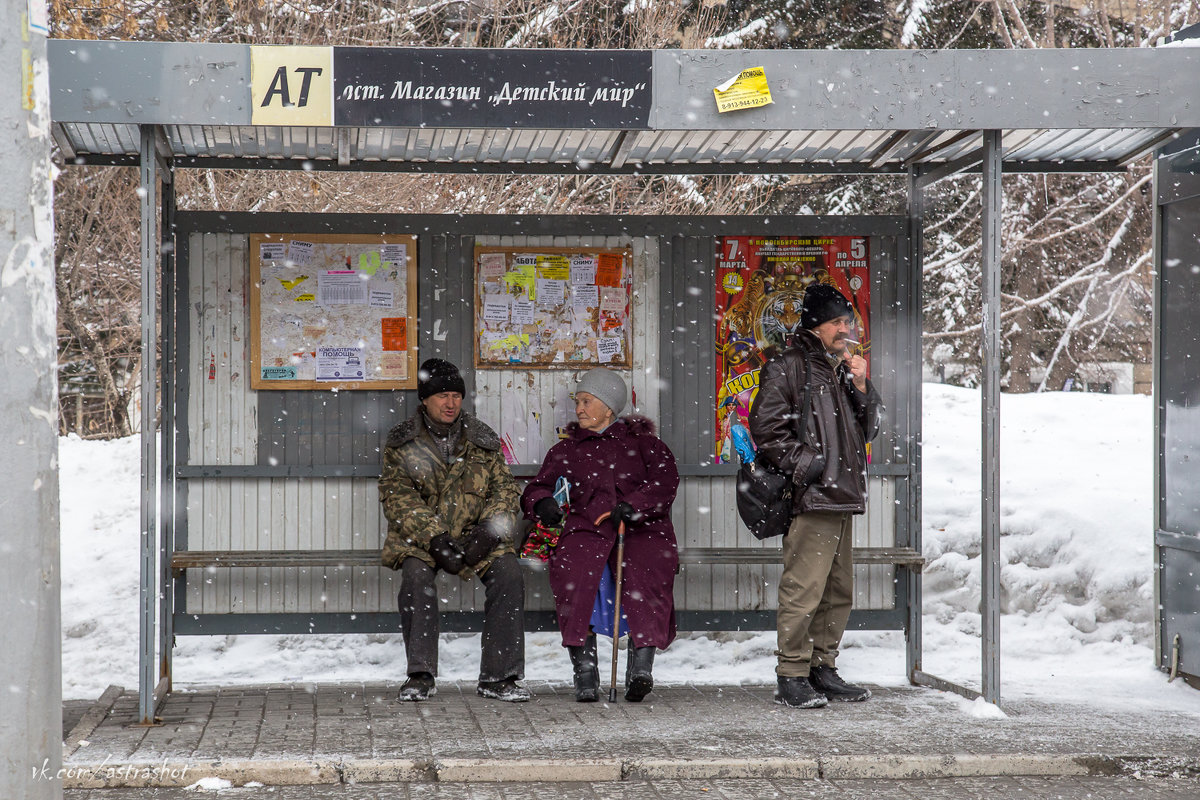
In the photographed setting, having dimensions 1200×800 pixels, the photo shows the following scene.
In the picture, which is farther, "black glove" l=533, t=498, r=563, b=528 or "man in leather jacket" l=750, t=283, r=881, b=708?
"black glove" l=533, t=498, r=563, b=528

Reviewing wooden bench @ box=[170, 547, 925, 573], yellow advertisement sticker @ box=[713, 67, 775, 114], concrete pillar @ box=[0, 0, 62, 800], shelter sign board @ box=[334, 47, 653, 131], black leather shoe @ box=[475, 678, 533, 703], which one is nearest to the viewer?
concrete pillar @ box=[0, 0, 62, 800]

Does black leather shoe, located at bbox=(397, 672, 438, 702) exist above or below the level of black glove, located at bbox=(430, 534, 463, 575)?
below

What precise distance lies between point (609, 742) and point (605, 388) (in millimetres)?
1991

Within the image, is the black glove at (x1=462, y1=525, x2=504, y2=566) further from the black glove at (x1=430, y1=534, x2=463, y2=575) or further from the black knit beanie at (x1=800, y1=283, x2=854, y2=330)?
the black knit beanie at (x1=800, y1=283, x2=854, y2=330)

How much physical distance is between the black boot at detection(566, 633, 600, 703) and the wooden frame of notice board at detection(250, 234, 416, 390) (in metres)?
1.76

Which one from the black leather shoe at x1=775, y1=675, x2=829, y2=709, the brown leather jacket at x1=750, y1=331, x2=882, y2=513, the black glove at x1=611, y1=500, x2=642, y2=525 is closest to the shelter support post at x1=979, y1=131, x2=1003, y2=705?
the brown leather jacket at x1=750, y1=331, x2=882, y2=513

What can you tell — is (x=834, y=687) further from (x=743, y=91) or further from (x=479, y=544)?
(x=743, y=91)

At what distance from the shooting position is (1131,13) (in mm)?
17234

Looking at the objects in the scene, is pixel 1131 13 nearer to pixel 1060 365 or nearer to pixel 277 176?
pixel 1060 365

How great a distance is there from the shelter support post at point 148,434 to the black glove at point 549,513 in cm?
190

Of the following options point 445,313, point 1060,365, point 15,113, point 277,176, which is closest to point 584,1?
point 277,176

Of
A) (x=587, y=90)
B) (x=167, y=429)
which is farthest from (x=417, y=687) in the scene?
(x=587, y=90)

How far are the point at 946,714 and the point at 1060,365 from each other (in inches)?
726

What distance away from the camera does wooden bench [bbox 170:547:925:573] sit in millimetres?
6379
